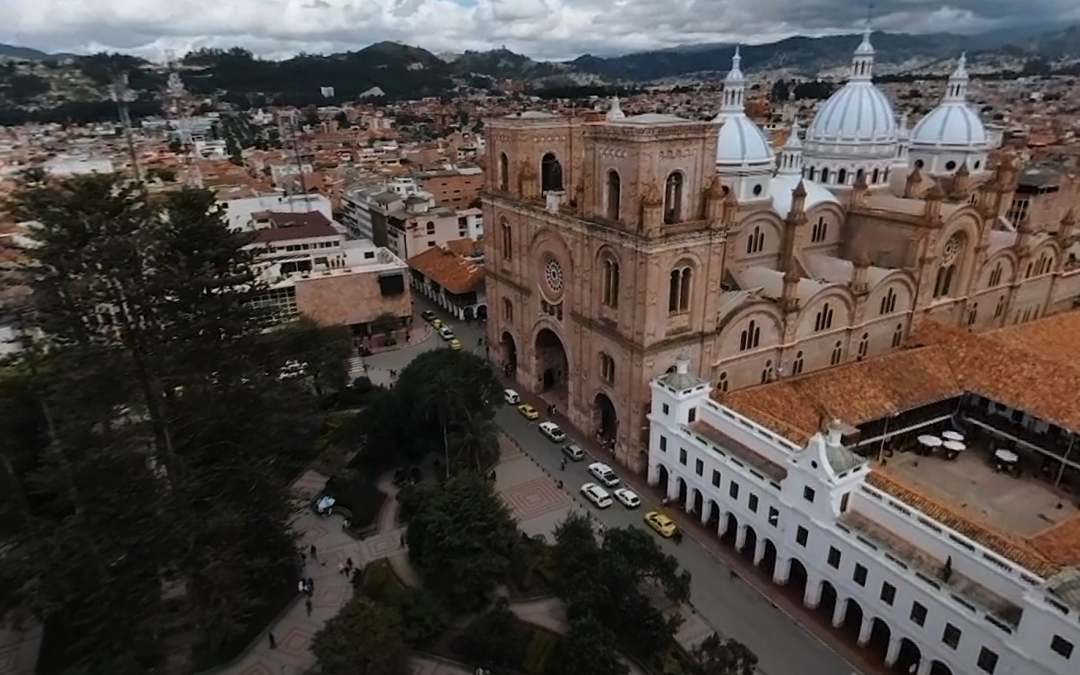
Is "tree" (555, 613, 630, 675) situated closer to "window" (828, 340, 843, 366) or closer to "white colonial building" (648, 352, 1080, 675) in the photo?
"white colonial building" (648, 352, 1080, 675)

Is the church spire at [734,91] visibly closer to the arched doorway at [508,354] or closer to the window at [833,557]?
the arched doorway at [508,354]

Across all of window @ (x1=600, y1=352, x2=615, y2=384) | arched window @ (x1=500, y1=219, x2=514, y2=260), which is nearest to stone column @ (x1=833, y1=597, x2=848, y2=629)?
window @ (x1=600, y1=352, x2=615, y2=384)

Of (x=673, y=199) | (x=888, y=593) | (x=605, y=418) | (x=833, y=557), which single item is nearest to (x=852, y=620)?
(x=833, y=557)

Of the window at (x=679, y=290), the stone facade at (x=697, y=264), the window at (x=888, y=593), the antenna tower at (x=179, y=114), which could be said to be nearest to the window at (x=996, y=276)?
the stone facade at (x=697, y=264)

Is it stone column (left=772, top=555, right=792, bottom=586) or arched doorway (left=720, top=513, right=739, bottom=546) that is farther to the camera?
arched doorway (left=720, top=513, right=739, bottom=546)

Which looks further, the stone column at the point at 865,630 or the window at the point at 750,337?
the window at the point at 750,337
